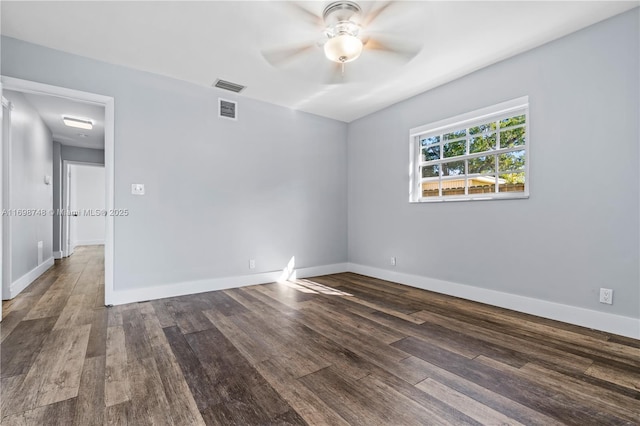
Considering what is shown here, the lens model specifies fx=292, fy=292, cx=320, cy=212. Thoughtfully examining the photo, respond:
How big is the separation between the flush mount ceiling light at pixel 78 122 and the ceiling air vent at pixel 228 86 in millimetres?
2836

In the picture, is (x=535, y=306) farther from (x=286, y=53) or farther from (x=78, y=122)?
(x=78, y=122)

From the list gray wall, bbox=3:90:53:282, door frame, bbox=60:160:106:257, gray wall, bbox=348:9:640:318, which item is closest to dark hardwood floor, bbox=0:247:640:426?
gray wall, bbox=348:9:640:318

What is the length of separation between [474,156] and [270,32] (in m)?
2.53

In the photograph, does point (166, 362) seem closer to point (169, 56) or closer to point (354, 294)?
point (354, 294)

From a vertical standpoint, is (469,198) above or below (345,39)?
below

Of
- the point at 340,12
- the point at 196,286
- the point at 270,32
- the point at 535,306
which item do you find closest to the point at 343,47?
the point at 340,12

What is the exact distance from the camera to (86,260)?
19.6 ft

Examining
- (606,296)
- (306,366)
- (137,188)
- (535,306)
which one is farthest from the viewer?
(137,188)

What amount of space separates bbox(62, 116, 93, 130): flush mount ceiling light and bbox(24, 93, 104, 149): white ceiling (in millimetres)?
67

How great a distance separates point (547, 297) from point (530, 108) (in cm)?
180

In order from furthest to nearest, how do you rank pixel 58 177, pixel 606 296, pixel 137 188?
pixel 58 177 < pixel 137 188 < pixel 606 296

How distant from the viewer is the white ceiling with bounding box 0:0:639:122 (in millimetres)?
2250

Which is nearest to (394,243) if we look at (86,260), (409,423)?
(409,423)

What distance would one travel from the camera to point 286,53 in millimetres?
2699
